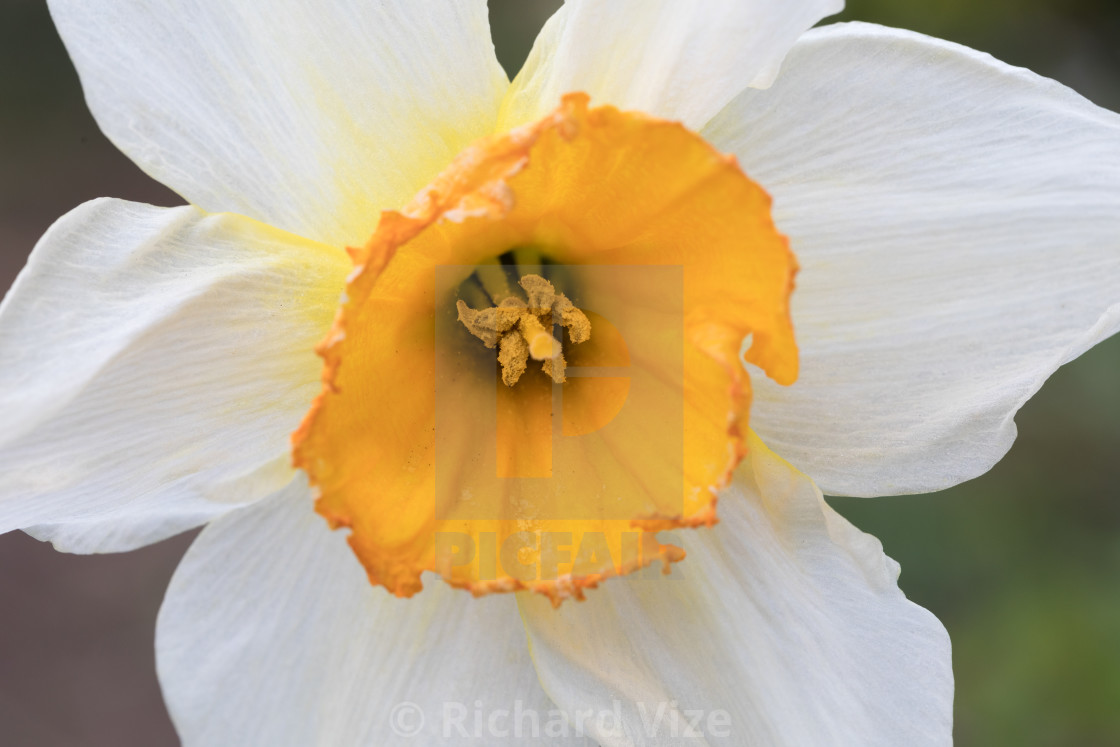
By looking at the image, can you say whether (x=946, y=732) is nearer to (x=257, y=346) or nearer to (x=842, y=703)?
(x=842, y=703)

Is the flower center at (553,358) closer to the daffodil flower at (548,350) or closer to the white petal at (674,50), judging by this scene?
the daffodil flower at (548,350)

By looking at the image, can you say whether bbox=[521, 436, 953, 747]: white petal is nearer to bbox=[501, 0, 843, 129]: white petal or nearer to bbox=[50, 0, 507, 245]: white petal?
bbox=[501, 0, 843, 129]: white petal

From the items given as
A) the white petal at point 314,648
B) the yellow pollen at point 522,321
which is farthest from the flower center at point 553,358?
the white petal at point 314,648

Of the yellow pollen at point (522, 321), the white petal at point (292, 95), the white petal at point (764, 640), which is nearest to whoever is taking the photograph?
the white petal at point (292, 95)

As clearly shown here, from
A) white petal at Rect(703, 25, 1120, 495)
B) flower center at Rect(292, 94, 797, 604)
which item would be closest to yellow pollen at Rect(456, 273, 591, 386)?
flower center at Rect(292, 94, 797, 604)

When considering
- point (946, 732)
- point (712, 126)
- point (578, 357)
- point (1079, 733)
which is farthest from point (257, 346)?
point (1079, 733)

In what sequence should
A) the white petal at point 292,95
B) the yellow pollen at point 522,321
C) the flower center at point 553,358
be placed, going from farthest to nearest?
the yellow pollen at point 522,321 < the white petal at point 292,95 < the flower center at point 553,358

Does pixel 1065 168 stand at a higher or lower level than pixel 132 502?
lower
